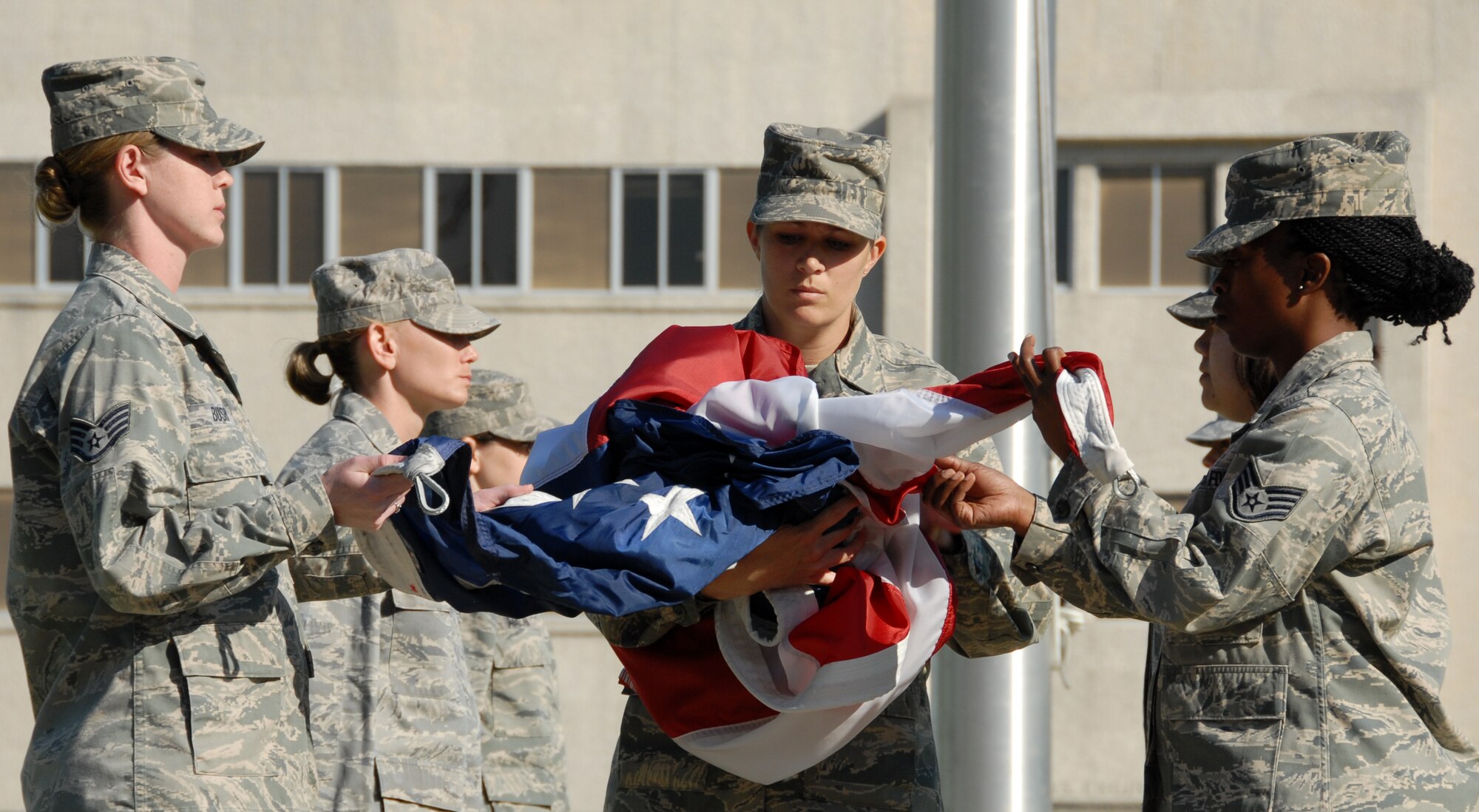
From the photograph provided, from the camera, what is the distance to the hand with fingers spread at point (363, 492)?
3229 mm

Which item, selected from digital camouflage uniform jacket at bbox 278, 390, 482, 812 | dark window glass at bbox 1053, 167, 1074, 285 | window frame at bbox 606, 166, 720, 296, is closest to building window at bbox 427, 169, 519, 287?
window frame at bbox 606, 166, 720, 296

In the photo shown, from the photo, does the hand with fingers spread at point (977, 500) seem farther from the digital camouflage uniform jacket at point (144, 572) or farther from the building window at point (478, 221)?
the building window at point (478, 221)

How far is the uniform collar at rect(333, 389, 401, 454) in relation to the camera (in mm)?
4871

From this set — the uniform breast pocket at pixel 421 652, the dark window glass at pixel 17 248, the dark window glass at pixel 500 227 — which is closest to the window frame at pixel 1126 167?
the dark window glass at pixel 500 227

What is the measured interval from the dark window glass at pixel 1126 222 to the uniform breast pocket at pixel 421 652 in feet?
31.3

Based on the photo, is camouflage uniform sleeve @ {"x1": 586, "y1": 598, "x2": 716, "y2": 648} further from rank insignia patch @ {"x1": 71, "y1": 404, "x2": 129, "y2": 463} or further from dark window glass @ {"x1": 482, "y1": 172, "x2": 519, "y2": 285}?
dark window glass @ {"x1": 482, "y1": 172, "x2": 519, "y2": 285}

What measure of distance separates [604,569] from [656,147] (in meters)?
10.6

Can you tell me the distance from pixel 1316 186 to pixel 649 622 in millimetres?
1647

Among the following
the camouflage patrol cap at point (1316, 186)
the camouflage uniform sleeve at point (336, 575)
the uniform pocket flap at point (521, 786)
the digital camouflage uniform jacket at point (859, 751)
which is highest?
the camouflage patrol cap at point (1316, 186)

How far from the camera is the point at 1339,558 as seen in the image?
3.19m

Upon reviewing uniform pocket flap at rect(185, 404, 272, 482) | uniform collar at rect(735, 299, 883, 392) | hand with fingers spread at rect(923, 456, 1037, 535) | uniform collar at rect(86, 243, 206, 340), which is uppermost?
uniform collar at rect(86, 243, 206, 340)

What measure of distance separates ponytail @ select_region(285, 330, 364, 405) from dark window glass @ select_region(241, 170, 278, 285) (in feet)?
28.5

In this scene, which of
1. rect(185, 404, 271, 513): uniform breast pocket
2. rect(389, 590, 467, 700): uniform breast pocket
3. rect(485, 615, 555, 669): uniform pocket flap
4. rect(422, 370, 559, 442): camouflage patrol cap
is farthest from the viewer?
rect(422, 370, 559, 442): camouflage patrol cap

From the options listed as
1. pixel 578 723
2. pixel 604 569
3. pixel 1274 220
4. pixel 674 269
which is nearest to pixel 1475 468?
pixel 674 269
